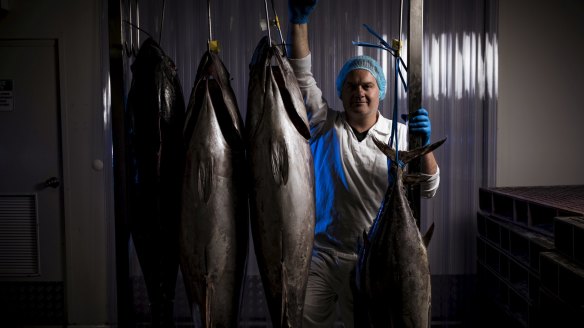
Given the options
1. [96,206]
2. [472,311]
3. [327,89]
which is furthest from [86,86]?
[472,311]

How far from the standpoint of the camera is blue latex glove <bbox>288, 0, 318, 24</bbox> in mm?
1073

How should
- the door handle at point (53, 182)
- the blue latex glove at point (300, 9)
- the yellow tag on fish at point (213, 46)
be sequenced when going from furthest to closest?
the door handle at point (53, 182) → the blue latex glove at point (300, 9) → the yellow tag on fish at point (213, 46)

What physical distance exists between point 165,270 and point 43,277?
231 centimetres

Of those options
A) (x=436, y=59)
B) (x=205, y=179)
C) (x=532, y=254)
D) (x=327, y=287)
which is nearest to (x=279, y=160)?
(x=205, y=179)

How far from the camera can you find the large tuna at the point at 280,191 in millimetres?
799

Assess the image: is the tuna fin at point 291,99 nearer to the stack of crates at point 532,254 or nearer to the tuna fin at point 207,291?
the tuna fin at point 207,291

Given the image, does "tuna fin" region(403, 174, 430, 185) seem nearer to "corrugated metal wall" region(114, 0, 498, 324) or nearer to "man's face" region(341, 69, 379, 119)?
"man's face" region(341, 69, 379, 119)

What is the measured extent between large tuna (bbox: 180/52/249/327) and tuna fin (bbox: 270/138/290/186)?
94 mm

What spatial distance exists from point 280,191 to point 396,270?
0.33 metres

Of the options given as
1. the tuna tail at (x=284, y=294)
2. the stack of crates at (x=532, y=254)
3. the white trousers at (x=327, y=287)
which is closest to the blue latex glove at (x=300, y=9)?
the tuna tail at (x=284, y=294)

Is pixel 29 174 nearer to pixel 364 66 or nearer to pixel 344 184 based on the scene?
pixel 344 184

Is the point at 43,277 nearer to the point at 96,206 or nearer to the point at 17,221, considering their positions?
the point at 17,221

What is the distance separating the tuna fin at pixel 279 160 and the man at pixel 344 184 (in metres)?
0.75

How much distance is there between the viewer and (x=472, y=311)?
8.32 ft
